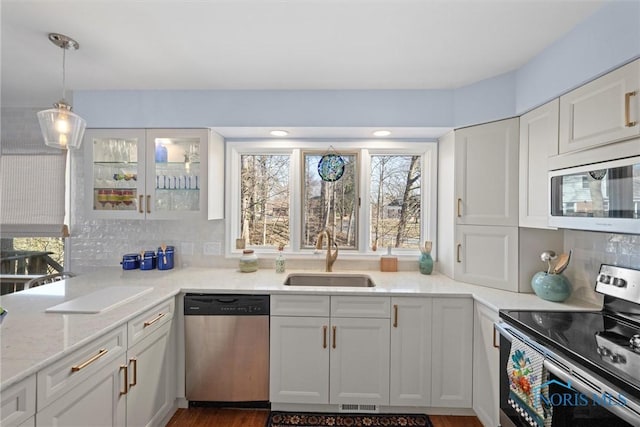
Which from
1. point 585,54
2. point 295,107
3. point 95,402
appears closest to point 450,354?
point 585,54

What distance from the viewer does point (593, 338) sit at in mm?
1304

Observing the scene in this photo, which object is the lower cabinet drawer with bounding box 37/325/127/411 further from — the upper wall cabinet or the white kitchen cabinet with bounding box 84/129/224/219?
the upper wall cabinet

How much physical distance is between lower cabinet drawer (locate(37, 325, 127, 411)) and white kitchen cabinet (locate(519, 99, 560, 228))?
2.44m

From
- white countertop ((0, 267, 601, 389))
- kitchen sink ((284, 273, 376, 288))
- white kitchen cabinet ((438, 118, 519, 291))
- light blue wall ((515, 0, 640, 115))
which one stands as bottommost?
kitchen sink ((284, 273, 376, 288))

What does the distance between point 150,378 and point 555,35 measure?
305 centimetres

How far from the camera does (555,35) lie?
158 cm

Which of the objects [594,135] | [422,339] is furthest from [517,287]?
[594,135]

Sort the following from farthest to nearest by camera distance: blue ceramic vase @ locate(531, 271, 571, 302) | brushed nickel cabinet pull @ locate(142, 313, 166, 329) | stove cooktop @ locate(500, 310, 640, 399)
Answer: blue ceramic vase @ locate(531, 271, 571, 302) < brushed nickel cabinet pull @ locate(142, 313, 166, 329) < stove cooktop @ locate(500, 310, 640, 399)

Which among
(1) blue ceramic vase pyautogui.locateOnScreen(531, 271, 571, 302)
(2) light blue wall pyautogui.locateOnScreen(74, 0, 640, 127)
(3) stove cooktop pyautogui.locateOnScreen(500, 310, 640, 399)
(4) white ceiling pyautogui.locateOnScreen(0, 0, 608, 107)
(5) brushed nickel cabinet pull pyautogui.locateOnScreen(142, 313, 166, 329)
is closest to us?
(3) stove cooktop pyautogui.locateOnScreen(500, 310, 640, 399)

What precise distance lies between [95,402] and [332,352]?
1.29 m

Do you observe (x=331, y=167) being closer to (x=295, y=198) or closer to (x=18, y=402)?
(x=295, y=198)

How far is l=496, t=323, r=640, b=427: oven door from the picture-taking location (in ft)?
3.13

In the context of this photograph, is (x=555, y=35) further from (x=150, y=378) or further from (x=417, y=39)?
(x=150, y=378)

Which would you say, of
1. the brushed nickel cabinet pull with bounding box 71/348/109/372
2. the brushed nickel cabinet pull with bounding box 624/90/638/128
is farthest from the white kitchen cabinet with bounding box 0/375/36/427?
the brushed nickel cabinet pull with bounding box 624/90/638/128
